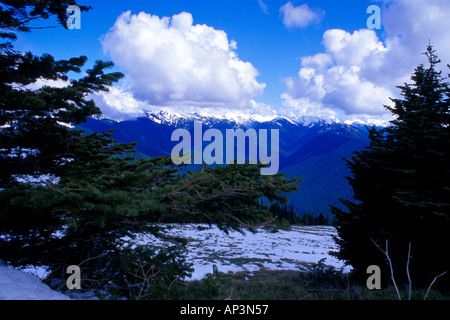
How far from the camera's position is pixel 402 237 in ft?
27.1

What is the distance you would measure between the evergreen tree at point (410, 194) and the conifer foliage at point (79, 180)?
6974 millimetres

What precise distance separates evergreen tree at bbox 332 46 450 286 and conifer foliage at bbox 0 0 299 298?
6974 millimetres

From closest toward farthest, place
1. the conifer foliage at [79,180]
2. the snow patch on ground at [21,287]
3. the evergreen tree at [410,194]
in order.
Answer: the snow patch on ground at [21,287] → the conifer foliage at [79,180] → the evergreen tree at [410,194]

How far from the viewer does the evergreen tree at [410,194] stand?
310 inches

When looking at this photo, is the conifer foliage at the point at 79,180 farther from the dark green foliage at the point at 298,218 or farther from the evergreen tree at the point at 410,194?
the dark green foliage at the point at 298,218

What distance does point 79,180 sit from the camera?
3.48 metres

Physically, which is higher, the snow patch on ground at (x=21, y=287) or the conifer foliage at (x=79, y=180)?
the conifer foliage at (x=79, y=180)

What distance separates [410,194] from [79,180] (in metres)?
9.93

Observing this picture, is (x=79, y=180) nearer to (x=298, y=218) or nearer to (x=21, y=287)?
(x=21, y=287)

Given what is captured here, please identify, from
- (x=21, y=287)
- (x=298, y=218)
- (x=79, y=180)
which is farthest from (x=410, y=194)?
(x=298, y=218)

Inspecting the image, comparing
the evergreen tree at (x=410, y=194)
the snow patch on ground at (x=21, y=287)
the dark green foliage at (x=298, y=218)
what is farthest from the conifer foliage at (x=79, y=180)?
the dark green foliage at (x=298, y=218)
